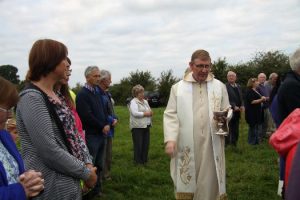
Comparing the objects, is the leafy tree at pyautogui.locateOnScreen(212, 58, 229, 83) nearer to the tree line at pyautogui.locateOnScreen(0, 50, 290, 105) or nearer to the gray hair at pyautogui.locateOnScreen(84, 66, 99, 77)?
the tree line at pyautogui.locateOnScreen(0, 50, 290, 105)

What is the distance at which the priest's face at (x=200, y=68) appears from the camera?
518cm

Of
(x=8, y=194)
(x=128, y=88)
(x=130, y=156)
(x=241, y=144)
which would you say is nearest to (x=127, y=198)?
(x=130, y=156)

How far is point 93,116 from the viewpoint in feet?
23.0

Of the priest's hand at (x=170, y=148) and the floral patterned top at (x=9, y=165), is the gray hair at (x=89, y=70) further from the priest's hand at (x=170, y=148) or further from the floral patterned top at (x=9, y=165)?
the floral patterned top at (x=9, y=165)

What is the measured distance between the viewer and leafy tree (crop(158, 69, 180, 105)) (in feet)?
133

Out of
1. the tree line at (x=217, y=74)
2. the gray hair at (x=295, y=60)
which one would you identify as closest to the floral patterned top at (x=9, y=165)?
the gray hair at (x=295, y=60)

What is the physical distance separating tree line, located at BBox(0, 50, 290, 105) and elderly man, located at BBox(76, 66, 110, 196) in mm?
22166

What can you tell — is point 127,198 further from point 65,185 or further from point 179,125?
point 65,185

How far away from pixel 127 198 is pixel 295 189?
5.38 m

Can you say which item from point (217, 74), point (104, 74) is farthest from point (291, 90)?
point (217, 74)

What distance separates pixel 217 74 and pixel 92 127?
2884cm

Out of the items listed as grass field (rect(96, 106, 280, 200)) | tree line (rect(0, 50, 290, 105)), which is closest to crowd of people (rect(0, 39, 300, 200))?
grass field (rect(96, 106, 280, 200))

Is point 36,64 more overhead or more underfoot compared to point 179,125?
more overhead

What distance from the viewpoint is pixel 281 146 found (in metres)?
3.05
